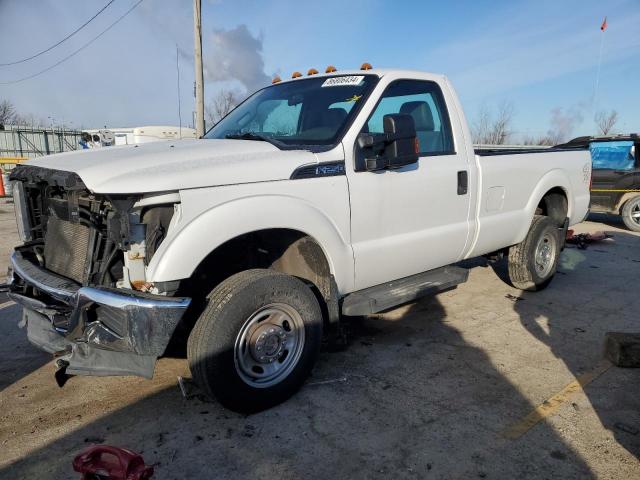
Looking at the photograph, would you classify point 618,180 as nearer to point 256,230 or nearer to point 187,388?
point 256,230

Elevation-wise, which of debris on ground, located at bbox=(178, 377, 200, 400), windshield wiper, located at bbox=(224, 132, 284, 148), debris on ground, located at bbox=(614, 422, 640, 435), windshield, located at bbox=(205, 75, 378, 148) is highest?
windshield, located at bbox=(205, 75, 378, 148)

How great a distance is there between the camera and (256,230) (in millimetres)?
2898

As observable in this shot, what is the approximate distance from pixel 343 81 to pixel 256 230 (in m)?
1.66

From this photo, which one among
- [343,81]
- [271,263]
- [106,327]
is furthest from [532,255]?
[106,327]

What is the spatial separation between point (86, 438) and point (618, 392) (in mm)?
3474

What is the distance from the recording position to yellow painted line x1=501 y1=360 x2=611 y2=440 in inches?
115

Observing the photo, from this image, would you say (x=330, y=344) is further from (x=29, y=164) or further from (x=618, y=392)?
(x=29, y=164)

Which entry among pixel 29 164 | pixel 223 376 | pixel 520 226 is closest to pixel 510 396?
pixel 223 376

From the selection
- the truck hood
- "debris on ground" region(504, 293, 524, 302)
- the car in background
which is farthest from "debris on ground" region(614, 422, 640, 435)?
the car in background

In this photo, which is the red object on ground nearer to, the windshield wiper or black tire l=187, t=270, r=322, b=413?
black tire l=187, t=270, r=322, b=413

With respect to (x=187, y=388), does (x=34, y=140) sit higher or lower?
higher

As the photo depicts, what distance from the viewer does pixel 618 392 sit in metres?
3.39

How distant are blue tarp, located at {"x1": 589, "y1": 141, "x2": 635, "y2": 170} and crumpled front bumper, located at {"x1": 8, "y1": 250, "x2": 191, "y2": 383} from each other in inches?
428

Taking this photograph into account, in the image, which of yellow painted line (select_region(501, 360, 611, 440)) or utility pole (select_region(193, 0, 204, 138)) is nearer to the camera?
yellow painted line (select_region(501, 360, 611, 440))
